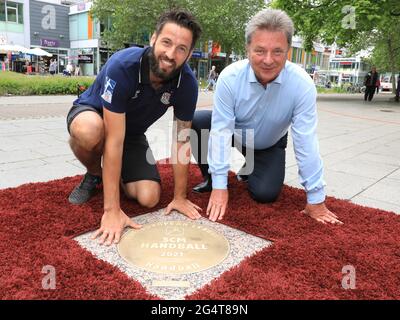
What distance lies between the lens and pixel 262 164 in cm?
338

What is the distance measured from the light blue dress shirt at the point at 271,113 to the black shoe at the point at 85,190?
3.04 ft

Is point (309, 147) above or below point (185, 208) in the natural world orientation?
above

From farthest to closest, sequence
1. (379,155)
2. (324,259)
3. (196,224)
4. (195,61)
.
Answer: (195,61) < (379,155) < (196,224) < (324,259)

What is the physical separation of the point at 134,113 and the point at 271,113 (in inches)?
40.2

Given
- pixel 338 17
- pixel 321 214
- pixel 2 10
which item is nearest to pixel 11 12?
pixel 2 10

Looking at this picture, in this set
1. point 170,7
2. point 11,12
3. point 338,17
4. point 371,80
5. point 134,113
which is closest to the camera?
point 134,113

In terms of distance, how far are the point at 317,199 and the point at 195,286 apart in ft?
4.20

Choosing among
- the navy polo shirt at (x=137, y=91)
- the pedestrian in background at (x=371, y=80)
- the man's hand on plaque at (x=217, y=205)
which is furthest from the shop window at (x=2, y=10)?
the man's hand on plaque at (x=217, y=205)

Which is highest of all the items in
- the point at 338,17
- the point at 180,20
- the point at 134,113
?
the point at 338,17

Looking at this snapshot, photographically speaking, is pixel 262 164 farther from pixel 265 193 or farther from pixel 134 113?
pixel 134 113

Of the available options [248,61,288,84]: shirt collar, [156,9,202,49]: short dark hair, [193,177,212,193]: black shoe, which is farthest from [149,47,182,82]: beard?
[193,177,212,193]: black shoe

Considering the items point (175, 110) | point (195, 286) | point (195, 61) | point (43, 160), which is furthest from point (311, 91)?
point (195, 61)

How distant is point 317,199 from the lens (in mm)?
2842

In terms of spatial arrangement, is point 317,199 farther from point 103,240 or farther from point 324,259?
point 103,240
